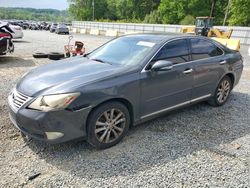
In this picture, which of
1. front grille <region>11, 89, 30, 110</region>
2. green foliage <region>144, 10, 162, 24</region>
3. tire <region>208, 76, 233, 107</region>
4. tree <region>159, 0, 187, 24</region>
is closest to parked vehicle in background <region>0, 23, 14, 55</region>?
front grille <region>11, 89, 30, 110</region>

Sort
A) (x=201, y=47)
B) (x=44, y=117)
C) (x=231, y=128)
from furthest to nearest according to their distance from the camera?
(x=201, y=47) < (x=231, y=128) < (x=44, y=117)

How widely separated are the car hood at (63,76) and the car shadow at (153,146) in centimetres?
84

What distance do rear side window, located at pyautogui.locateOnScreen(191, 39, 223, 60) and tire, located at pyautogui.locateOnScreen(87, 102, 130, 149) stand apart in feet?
5.96

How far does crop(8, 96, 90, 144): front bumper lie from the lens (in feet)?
9.45

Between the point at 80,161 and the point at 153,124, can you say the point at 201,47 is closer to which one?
the point at 153,124

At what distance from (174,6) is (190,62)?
53.1m

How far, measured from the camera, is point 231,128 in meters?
4.14

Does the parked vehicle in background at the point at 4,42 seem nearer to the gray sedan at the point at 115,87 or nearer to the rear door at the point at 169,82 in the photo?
the gray sedan at the point at 115,87

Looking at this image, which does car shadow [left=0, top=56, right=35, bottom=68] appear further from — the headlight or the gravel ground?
the headlight

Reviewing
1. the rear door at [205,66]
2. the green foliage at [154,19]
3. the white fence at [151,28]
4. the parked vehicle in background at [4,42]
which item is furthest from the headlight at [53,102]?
the green foliage at [154,19]

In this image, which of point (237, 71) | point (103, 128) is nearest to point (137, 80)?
point (103, 128)

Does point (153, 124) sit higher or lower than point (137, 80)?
lower

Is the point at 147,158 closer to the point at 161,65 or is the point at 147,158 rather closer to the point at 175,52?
the point at 161,65

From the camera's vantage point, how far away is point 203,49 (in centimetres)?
459
